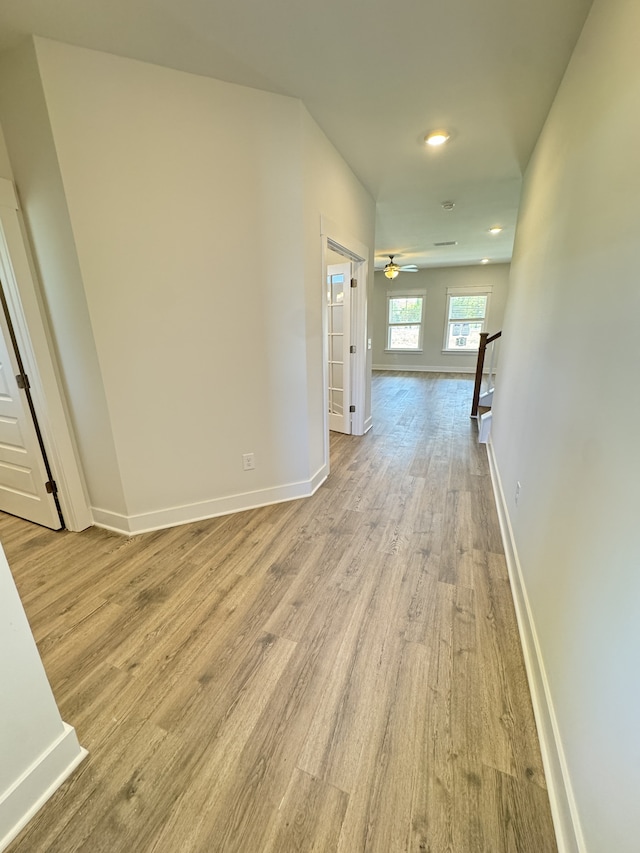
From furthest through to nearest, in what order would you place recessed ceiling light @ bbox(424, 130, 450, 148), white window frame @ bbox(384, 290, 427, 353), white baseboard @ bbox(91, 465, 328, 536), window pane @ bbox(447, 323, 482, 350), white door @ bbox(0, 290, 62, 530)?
white window frame @ bbox(384, 290, 427, 353) → window pane @ bbox(447, 323, 482, 350) → recessed ceiling light @ bbox(424, 130, 450, 148) → white baseboard @ bbox(91, 465, 328, 536) → white door @ bbox(0, 290, 62, 530)

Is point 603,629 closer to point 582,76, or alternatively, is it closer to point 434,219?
point 582,76

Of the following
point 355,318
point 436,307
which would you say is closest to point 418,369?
point 436,307

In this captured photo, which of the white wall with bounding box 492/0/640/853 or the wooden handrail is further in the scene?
the wooden handrail

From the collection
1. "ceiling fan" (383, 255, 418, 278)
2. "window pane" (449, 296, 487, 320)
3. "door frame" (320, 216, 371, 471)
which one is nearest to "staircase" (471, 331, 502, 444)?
"door frame" (320, 216, 371, 471)

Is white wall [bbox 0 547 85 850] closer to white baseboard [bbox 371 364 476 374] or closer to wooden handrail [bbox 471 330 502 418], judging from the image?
wooden handrail [bbox 471 330 502 418]

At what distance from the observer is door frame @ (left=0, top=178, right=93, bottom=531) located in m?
1.91

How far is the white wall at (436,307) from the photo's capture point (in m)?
8.31

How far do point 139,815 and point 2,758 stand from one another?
414mm

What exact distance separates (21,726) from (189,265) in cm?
216

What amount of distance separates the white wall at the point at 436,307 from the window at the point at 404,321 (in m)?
0.14

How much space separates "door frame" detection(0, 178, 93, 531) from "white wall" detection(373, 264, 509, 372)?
7.11 meters

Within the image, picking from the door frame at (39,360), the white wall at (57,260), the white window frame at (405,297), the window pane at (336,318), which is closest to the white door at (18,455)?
the door frame at (39,360)

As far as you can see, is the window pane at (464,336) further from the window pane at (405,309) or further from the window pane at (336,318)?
the window pane at (336,318)

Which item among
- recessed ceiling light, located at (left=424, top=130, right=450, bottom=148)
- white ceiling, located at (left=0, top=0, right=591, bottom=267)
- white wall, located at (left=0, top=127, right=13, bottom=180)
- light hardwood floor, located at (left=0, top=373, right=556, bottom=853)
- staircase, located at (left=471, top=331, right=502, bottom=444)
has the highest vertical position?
white ceiling, located at (left=0, top=0, right=591, bottom=267)
